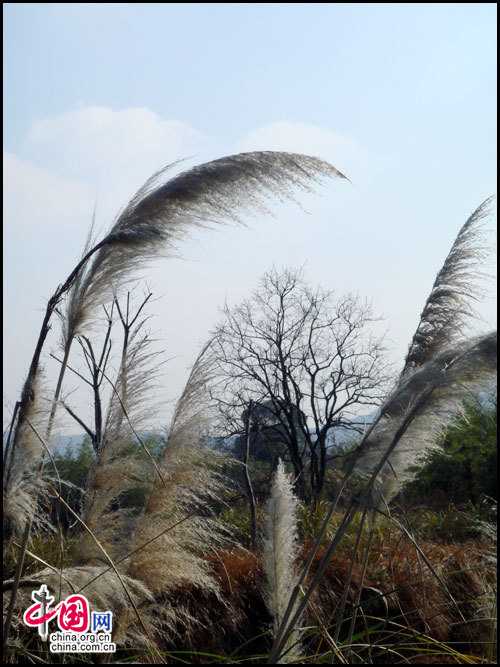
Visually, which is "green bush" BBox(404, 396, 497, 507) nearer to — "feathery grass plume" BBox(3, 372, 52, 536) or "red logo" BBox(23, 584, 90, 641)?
"red logo" BBox(23, 584, 90, 641)

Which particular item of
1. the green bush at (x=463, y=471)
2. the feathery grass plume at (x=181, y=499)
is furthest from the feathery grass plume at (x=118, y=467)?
the green bush at (x=463, y=471)

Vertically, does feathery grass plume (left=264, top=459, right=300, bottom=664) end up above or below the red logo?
above

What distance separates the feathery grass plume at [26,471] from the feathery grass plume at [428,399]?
3.99 ft

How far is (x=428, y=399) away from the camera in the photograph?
2.86m

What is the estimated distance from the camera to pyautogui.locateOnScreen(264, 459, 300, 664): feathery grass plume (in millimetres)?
2660

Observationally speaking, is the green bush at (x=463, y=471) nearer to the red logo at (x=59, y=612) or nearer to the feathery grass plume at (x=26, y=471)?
the red logo at (x=59, y=612)

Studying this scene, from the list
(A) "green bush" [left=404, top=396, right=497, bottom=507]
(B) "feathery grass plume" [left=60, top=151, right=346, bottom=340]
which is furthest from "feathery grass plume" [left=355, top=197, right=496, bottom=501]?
(A) "green bush" [left=404, top=396, right=497, bottom=507]

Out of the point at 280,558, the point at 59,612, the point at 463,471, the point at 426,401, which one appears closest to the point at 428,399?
the point at 426,401

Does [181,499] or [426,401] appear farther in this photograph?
[181,499]

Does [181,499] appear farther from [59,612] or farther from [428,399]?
[428,399]

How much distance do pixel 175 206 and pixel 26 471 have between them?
3.89 ft

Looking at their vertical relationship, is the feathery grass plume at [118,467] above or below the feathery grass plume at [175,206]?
below

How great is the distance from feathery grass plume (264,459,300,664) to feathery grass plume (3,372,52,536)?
2.84 ft

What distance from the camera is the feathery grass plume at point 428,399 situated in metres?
2.75
